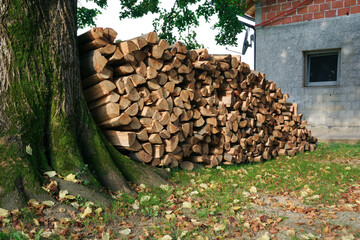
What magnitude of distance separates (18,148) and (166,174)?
1.87 meters

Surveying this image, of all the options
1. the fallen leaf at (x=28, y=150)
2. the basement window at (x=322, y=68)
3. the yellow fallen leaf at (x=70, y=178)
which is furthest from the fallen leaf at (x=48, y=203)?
the basement window at (x=322, y=68)

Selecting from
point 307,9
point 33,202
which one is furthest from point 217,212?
point 307,9

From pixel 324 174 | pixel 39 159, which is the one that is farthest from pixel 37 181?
pixel 324 174

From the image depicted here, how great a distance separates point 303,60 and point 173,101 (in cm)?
623

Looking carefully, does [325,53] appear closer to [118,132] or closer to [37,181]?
[118,132]

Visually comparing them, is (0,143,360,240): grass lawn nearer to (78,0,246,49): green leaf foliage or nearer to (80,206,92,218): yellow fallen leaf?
(80,206,92,218): yellow fallen leaf

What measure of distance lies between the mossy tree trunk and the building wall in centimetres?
736

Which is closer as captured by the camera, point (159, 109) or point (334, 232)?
point (334, 232)

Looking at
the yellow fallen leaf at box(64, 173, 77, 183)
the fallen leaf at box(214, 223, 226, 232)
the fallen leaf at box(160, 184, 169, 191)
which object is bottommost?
the fallen leaf at box(214, 223, 226, 232)

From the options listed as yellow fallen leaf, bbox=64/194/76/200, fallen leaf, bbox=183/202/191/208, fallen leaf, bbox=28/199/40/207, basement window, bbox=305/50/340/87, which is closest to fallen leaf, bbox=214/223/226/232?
fallen leaf, bbox=183/202/191/208

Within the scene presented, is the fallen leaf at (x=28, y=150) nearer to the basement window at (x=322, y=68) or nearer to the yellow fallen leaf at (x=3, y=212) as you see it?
the yellow fallen leaf at (x=3, y=212)

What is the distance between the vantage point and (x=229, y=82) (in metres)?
5.50

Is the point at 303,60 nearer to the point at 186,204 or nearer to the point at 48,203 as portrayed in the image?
the point at 186,204

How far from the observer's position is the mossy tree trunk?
2800 millimetres
